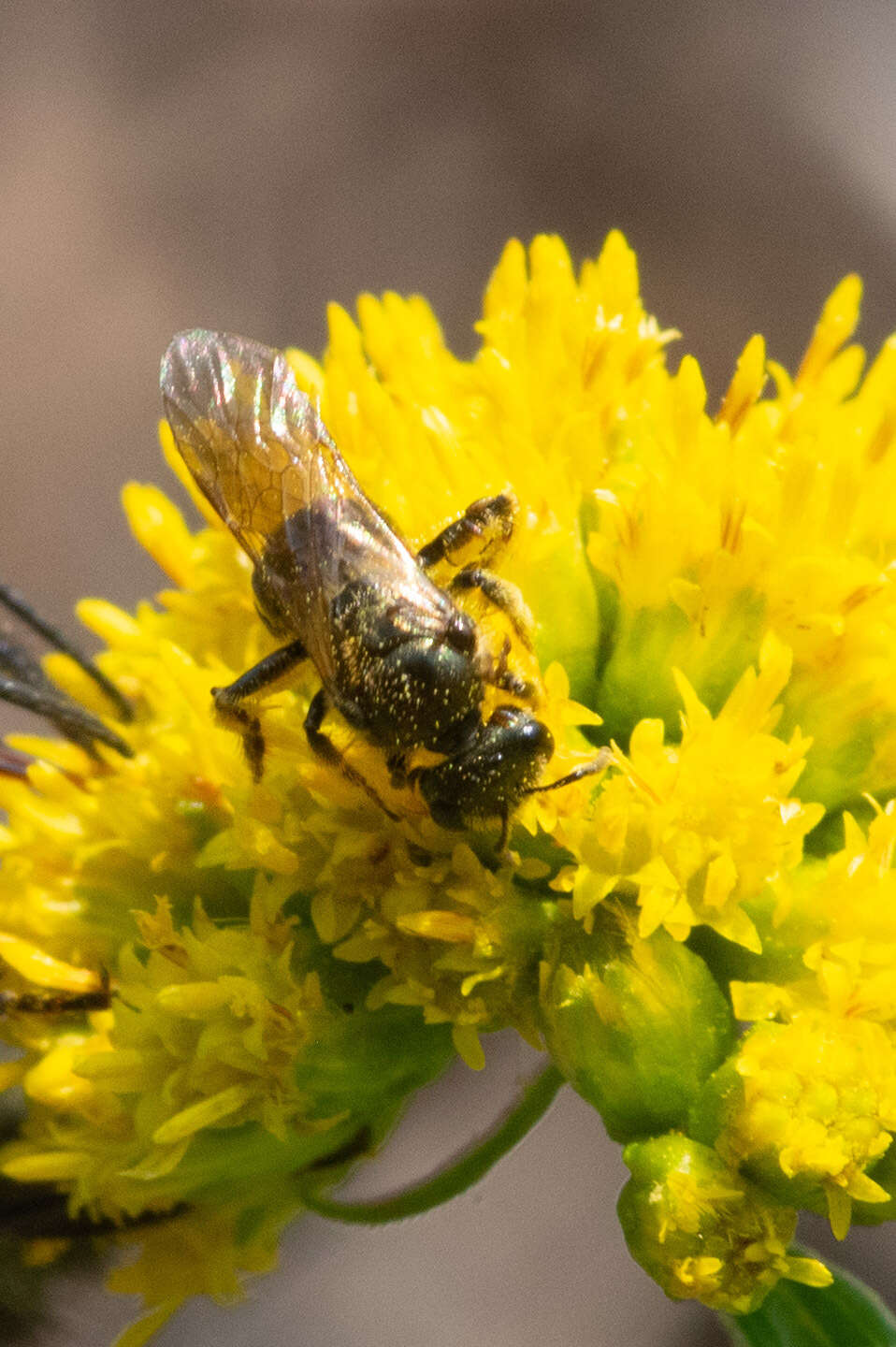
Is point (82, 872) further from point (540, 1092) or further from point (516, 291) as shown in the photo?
point (516, 291)

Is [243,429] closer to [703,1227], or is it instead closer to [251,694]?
[251,694]

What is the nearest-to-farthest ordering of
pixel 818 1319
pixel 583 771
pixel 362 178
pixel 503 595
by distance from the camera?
pixel 583 771 → pixel 503 595 → pixel 818 1319 → pixel 362 178

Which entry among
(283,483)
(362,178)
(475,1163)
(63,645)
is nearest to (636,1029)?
(475,1163)

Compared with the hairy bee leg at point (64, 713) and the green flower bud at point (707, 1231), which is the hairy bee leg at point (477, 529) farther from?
the green flower bud at point (707, 1231)

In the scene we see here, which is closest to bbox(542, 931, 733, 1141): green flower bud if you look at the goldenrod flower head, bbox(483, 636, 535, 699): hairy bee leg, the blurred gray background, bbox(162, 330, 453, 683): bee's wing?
the goldenrod flower head

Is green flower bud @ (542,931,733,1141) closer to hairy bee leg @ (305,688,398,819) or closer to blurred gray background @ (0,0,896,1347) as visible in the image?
hairy bee leg @ (305,688,398,819)
